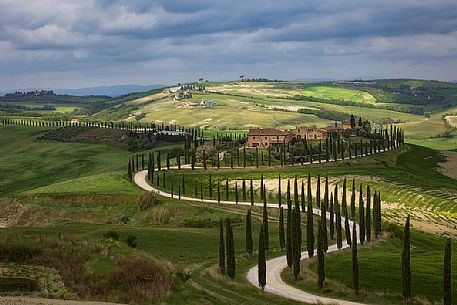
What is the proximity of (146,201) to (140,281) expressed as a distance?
229 feet

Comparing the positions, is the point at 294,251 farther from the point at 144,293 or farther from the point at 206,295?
the point at 144,293

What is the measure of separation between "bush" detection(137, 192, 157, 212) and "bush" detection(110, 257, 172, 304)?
6488cm

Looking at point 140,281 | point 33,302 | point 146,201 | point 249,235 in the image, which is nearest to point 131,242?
Result: point 249,235

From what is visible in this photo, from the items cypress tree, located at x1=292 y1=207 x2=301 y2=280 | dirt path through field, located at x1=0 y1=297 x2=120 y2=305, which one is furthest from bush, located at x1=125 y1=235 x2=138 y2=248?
dirt path through field, located at x1=0 y1=297 x2=120 y2=305

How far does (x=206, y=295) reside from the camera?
52906 millimetres

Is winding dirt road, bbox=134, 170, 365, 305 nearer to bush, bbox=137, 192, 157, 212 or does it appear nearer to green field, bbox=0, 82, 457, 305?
green field, bbox=0, 82, 457, 305

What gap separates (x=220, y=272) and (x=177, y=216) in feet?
164

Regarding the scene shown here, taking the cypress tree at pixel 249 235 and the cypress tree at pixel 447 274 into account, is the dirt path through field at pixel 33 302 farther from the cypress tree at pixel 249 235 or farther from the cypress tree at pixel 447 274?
the cypress tree at pixel 249 235

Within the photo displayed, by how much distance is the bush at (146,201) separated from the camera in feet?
396

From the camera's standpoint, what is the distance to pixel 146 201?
4788 inches

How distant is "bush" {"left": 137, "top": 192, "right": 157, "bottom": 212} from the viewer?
12078 centimetres

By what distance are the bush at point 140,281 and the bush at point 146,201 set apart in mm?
64883

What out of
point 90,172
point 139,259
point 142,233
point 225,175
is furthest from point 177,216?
point 90,172

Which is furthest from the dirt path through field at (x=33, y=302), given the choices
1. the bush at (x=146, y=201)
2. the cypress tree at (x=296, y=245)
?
the bush at (x=146, y=201)
